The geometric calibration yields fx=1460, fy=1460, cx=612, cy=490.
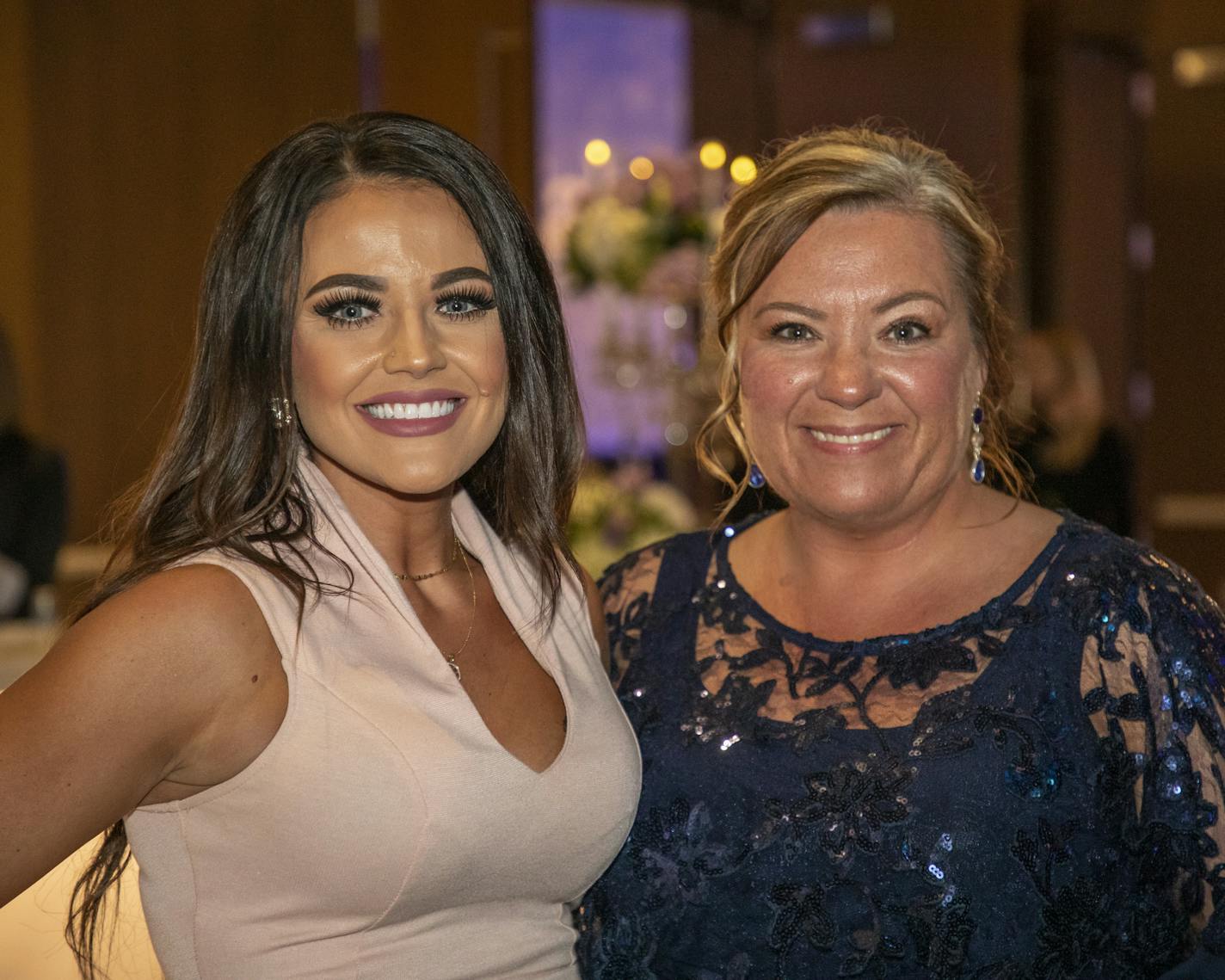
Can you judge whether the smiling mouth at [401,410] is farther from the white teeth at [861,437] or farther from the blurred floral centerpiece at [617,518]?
the blurred floral centerpiece at [617,518]

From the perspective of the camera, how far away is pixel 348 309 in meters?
1.73

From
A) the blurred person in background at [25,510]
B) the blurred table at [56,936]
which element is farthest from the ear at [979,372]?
the blurred person in background at [25,510]

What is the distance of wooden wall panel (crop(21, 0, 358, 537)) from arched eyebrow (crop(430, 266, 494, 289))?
2600 mm

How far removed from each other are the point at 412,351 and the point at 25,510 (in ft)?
8.91

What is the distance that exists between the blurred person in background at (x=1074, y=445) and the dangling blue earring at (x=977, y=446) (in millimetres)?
2885

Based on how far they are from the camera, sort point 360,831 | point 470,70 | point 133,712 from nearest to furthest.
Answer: point 133,712 → point 360,831 → point 470,70

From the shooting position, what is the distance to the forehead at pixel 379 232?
1.72m

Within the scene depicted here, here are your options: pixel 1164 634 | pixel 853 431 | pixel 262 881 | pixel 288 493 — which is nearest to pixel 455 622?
pixel 288 493

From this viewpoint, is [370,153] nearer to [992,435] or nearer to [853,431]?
[853,431]

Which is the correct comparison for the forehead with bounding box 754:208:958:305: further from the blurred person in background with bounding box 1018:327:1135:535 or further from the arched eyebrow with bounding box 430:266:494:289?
the blurred person in background with bounding box 1018:327:1135:535

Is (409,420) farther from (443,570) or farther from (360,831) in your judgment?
(360,831)

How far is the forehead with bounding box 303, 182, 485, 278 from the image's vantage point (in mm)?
1721

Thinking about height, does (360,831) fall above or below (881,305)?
below

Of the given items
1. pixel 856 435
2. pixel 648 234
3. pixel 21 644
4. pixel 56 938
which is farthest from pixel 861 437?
pixel 21 644
